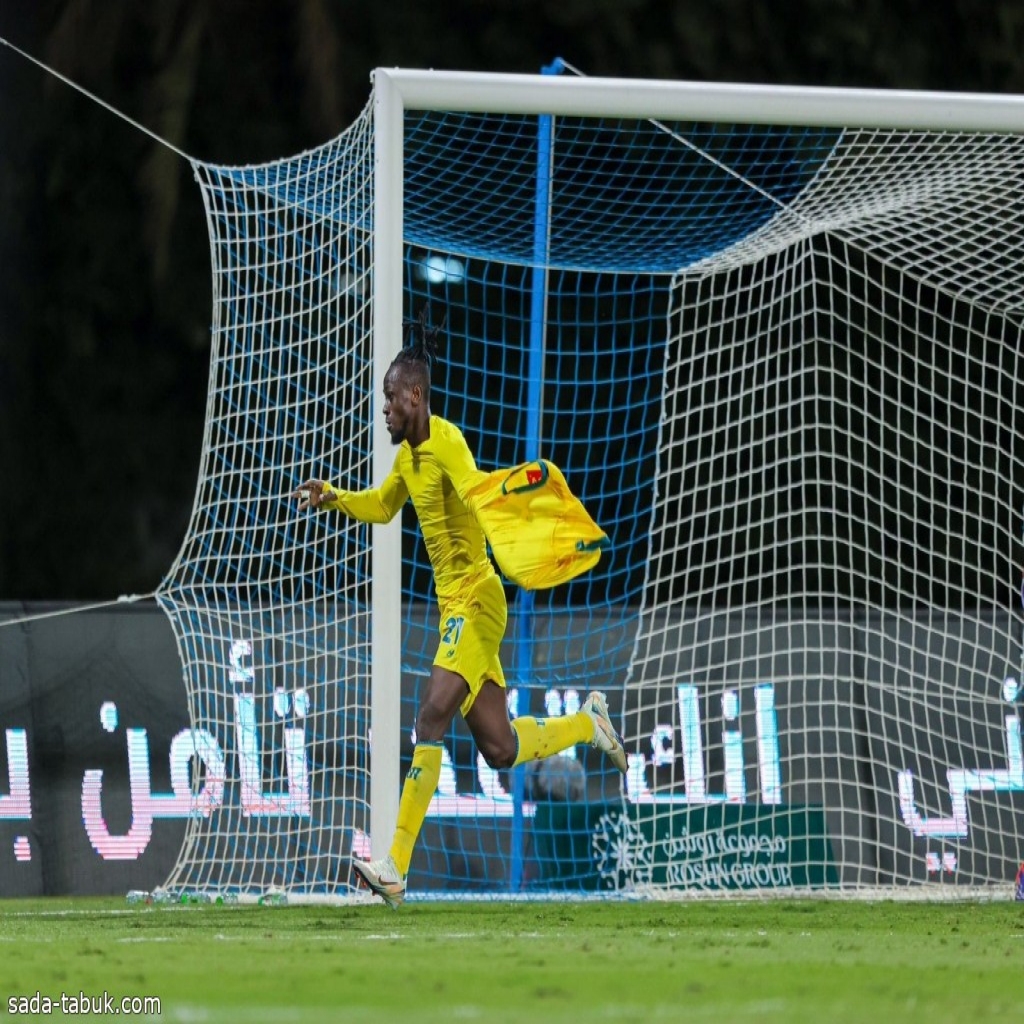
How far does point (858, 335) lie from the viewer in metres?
13.9

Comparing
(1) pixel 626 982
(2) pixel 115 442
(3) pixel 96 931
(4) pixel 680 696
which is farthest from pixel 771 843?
(2) pixel 115 442

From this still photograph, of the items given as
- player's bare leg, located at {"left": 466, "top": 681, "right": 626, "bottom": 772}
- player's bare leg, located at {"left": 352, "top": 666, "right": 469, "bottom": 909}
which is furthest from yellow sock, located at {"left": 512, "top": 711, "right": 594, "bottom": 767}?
player's bare leg, located at {"left": 352, "top": 666, "right": 469, "bottom": 909}

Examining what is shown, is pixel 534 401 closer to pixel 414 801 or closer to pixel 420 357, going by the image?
pixel 420 357

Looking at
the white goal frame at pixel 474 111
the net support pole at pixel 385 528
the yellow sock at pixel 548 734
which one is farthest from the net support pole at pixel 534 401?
the yellow sock at pixel 548 734

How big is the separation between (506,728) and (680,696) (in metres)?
2.22

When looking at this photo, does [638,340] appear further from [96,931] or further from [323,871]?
[96,931]

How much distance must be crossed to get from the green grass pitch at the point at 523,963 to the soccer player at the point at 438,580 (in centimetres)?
45

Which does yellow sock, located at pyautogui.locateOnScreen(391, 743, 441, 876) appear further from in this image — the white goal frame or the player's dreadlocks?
the player's dreadlocks

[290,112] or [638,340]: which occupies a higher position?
[290,112]

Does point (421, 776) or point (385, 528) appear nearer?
point (421, 776)

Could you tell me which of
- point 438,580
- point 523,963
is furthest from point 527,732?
point 523,963

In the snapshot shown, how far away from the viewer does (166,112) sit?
45.5 feet

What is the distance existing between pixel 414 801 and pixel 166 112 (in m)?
7.43

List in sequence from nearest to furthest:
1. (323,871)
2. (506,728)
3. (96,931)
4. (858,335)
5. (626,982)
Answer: (626,982), (96,931), (506,728), (323,871), (858,335)
